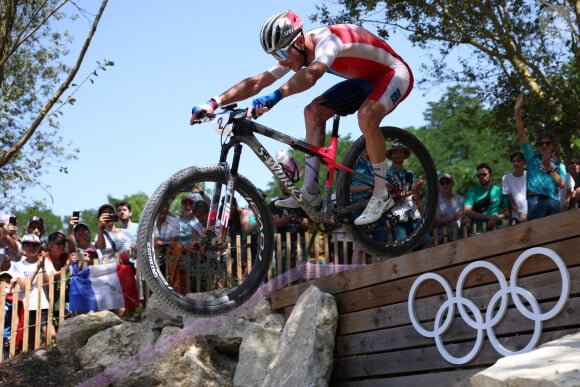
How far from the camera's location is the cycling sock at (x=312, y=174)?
6219 millimetres

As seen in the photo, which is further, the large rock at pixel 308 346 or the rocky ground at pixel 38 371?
the rocky ground at pixel 38 371

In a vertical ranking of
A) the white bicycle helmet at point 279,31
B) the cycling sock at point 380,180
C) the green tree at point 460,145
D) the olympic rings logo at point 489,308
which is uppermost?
the green tree at point 460,145

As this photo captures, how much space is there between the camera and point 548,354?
4277 millimetres

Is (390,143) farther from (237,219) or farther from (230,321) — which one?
(230,321)

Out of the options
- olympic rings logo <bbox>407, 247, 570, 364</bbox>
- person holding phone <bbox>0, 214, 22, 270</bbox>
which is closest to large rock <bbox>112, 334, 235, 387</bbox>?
person holding phone <bbox>0, 214, 22, 270</bbox>

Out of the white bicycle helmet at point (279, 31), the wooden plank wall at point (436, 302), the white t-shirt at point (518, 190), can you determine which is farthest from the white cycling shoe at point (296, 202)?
the white t-shirt at point (518, 190)

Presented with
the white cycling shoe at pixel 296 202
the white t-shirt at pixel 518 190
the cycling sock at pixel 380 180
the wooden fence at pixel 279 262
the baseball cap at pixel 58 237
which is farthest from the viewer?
the baseball cap at pixel 58 237

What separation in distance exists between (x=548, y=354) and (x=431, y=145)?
93.9 feet

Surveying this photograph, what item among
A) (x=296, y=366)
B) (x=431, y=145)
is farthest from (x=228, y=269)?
(x=431, y=145)

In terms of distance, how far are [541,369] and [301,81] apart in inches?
101

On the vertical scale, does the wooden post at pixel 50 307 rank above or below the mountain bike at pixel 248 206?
below

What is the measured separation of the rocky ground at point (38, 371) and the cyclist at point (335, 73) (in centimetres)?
518

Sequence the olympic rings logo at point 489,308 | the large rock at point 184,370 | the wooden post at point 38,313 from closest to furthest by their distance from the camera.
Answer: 1. the olympic rings logo at point 489,308
2. the large rock at point 184,370
3. the wooden post at point 38,313

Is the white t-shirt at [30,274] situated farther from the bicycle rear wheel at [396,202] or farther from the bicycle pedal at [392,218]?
the bicycle pedal at [392,218]
